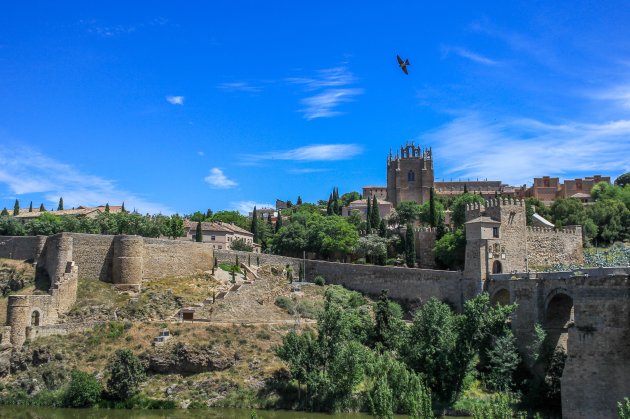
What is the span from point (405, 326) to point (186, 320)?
15086mm

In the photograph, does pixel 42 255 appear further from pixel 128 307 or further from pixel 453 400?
pixel 453 400

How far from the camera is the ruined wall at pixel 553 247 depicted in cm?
5262

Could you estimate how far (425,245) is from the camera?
65562 mm

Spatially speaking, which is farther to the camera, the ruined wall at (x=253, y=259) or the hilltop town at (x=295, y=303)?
the ruined wall at (x=253, y=259)

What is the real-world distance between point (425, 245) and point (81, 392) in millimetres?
38446

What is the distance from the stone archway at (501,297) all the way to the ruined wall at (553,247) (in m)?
8.04

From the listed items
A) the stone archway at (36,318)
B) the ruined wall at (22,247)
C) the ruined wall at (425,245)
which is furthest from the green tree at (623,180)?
the stone archway at (36,318)

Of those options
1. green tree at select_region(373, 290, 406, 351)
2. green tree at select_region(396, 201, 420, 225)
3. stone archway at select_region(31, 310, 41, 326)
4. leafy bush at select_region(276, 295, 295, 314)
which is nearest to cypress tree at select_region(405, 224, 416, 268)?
leafy bush at select_region(276, 295, 295, 314)

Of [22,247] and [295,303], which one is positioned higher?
[22,247]

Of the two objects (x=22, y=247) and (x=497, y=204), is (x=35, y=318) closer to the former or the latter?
(x=22, y=247)

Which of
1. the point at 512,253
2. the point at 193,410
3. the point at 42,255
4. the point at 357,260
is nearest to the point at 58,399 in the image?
the point at 193,410

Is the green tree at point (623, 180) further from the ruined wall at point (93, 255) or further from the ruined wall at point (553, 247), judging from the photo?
the ruined wall at point (93, 255)

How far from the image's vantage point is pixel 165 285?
168 feet

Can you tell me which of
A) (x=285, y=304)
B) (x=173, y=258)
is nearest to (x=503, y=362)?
(x=285, y=304)
